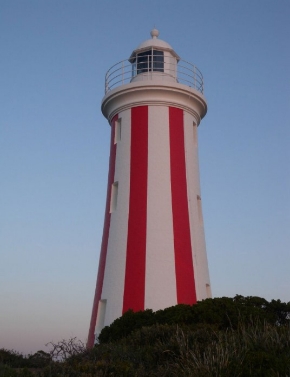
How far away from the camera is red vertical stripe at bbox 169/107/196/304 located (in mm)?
16077

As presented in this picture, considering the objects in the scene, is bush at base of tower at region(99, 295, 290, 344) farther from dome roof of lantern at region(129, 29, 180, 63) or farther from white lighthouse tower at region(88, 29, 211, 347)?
dome roof of lantern at region(129, 29, 180, 63)

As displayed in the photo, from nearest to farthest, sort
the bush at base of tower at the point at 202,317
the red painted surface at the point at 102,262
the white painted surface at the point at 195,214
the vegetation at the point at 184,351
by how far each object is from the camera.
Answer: the vegetation at the point at 184,351 → the bush at base of tower at the point at 202,317 → the white painted surface at the point at 195,214 → the red painted surface at the point at 102,262

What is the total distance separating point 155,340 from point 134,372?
230cm

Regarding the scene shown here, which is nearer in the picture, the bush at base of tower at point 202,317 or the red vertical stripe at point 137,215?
the bush at base of tower at point 202,317

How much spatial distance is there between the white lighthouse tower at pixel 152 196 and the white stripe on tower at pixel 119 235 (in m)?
0.03

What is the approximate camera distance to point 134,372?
27.6 ft

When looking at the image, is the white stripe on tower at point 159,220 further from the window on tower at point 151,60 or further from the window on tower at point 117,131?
the window on tower at point 151,60

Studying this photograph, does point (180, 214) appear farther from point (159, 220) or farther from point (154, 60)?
point (154, 60)

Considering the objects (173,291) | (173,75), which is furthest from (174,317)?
(173,75)

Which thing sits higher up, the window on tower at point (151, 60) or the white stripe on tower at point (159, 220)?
the window on tower at point (151, 60)

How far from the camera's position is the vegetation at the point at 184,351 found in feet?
25.6

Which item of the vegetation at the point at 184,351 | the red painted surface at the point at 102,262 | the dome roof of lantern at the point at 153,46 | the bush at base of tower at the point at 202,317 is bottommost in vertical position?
the vegetation at the point at 184,351

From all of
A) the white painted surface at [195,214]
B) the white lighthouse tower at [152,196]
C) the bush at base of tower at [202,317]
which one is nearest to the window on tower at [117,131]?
the white lighthouse tower at [152,196]

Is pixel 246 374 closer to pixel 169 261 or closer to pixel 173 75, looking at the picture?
pixel 169 261
